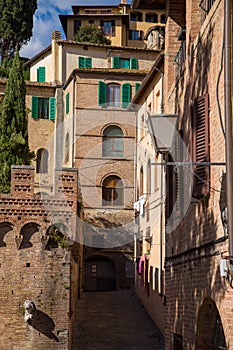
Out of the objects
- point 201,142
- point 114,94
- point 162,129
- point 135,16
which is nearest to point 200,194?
point 201,142

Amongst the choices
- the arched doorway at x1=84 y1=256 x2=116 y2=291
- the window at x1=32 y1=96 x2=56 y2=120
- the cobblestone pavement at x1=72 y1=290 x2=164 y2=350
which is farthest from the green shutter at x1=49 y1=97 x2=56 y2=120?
the cobblestone pavement at x1=72 y1=290 x2=164 y2=350

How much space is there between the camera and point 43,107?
4531 cm

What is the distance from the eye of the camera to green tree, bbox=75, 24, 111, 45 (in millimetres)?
56531

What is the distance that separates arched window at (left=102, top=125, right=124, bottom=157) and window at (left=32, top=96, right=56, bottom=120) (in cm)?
604

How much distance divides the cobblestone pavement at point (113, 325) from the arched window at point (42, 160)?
565 inches

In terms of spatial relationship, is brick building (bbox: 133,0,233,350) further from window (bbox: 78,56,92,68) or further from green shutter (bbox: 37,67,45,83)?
green shutter (bbox: 37,67,45,83)

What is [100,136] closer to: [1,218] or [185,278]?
[1,218]

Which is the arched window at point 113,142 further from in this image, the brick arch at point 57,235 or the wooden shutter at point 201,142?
the wooden shutter at point 201,142

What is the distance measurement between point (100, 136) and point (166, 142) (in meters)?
26.1

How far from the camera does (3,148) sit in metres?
25.6

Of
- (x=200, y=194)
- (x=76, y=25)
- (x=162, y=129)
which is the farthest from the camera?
(x=76, y=25)

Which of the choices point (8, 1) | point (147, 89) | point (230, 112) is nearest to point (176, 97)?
point (230, 112)

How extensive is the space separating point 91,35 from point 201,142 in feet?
152

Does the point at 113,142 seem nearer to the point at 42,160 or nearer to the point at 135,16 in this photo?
the point at 42,160
